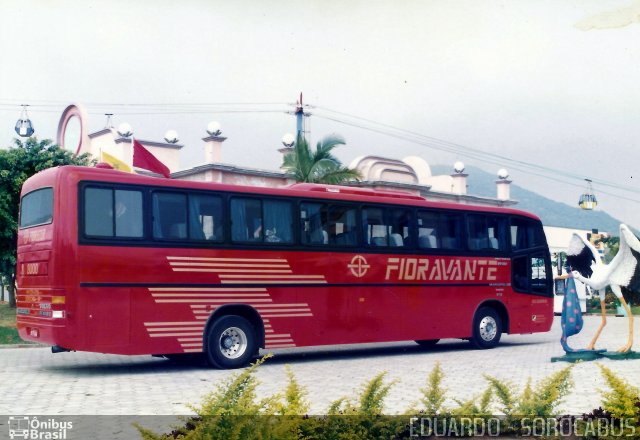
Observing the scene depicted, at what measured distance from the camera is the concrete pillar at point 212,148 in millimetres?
31312

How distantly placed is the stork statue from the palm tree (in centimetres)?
1507

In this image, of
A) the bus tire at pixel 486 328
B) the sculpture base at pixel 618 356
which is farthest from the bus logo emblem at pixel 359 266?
the sculpture base at pixel 618 356

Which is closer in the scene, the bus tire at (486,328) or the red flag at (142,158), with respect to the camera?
the red flag at (142,158)

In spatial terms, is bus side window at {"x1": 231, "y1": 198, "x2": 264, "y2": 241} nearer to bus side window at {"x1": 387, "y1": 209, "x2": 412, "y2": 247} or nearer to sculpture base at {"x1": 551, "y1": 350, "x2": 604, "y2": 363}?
bus side window at {"x1": 387, "y1": 209, "x2": 412, "y2": 247}

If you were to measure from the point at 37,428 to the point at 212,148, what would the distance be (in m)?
24.3

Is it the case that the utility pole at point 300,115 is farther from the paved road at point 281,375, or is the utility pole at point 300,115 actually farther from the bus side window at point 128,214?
the bus side window at point 128,214

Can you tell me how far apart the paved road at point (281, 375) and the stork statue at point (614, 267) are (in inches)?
57.2

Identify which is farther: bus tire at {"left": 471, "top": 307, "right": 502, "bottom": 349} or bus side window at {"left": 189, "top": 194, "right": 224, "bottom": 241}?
bus tire at {"left": 471, "top": 307, "right": 502, "bottom": 349}

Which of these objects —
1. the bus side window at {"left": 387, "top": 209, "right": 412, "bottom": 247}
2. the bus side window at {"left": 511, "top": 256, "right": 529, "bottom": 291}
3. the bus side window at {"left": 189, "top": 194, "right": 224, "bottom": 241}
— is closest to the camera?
the bus side window at {"left": 189, "top": 194, "right": 224, "bottom": 241}

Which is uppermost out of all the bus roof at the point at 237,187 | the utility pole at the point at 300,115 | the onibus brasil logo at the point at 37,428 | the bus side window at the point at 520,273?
the utility pole at the point at 300,115

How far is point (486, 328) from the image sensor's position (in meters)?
18.6

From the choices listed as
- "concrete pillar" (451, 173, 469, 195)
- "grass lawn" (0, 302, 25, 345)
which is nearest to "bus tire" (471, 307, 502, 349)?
"grass lawn" (0, 302, 25, 345)

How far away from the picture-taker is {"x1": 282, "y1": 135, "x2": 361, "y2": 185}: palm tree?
29859 mm

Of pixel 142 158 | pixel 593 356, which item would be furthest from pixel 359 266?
pixel 142 158
